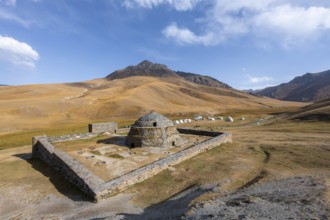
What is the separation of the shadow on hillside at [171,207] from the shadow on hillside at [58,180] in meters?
3.78

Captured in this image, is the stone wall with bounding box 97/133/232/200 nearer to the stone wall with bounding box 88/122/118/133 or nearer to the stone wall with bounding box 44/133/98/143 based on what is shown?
the stone wall with bounding box 44/133/98/143

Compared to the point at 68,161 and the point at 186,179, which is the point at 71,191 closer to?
the point at 68,161

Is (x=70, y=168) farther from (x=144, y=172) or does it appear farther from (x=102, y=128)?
(x=102, y=128)

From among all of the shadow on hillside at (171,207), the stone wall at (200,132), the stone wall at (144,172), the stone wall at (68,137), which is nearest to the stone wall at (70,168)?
the stone wall at (144,172)

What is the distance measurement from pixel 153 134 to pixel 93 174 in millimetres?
10728

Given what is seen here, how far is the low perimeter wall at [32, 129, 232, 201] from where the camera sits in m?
13.4

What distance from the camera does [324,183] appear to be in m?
10.7

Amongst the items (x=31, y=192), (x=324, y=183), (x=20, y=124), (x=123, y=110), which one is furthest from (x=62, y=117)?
(x=324, y=183)

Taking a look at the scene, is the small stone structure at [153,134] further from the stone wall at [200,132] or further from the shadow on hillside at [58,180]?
the shadow on hillside at [58,180]

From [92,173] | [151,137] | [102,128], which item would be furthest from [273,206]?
[102,128]

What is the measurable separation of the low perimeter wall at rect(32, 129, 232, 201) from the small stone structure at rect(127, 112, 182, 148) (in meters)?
4.44

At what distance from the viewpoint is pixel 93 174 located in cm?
1508

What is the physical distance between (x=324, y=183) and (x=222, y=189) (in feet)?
15.3

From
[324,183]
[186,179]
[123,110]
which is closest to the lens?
[324,183]
